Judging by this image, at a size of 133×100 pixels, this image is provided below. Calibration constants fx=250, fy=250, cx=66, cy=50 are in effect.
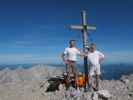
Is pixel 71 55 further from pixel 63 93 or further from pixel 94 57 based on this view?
pixel 63 93

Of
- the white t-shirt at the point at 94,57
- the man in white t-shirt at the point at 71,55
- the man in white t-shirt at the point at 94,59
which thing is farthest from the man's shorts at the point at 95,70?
the man in white t-shirt at the point at 71,55

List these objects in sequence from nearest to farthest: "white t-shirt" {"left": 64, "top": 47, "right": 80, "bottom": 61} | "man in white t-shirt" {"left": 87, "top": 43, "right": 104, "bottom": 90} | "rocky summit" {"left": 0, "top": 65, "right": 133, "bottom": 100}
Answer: "rocky summit" {"left": 0, "top": 65, "right": 133, "bottom": 100} → "man in white t-shirt" {"left": 87, "top": 43, "right": 104, "bottom": 90} → "white t-shirt" {"left": 64, "top": 47, "right": 80, "bottom": 61}

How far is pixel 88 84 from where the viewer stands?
16125mm

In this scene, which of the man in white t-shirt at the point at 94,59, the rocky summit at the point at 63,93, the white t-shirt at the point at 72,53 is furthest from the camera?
the white t-shirt at the point at 72,53

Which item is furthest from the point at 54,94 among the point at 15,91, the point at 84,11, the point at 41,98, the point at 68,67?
the point at 84,11

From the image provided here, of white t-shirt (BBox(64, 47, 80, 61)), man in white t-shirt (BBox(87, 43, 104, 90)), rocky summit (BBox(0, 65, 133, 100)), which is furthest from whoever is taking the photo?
white t-shirt (BBox(64, 47, 80, 61))

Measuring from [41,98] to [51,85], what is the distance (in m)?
1.86

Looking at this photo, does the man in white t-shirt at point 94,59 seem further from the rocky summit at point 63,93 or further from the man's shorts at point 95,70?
the rocky summit at point 63,93

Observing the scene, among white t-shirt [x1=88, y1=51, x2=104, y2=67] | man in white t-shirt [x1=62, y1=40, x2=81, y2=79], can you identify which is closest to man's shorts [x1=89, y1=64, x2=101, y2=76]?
white t-shirt [x1=88, y1=51, x2=104, y2=67]

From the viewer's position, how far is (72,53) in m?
15.8

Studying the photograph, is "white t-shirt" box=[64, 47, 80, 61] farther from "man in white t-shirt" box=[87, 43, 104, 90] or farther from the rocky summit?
the rocky summit

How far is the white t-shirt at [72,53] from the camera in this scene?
15.8 metres

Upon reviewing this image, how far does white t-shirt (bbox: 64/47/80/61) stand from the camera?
1580cm

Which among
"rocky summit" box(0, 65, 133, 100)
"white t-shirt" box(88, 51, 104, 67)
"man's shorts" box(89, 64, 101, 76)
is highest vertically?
"white t-shirt" box(88, 51, 104, 67)
